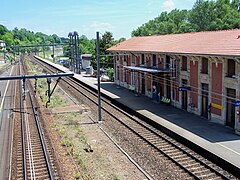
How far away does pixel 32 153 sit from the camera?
16.2m

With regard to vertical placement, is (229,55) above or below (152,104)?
above

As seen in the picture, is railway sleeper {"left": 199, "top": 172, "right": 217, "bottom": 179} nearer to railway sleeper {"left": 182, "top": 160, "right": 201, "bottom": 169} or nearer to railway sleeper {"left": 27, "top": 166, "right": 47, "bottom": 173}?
railway sleeper {"left": 182, "top": 160, "right": 201, "bottom": 169}

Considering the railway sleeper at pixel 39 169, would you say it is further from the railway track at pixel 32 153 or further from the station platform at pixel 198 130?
the station platform at pixel 198 130

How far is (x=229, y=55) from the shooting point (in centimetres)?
1778

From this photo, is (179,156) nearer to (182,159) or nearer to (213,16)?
(182,159)

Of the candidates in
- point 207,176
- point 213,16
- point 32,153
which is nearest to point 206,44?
point 207,176

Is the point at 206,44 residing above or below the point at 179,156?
above

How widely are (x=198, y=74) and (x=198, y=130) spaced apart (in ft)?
15.6

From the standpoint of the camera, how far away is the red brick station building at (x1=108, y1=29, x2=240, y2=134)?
19.0m

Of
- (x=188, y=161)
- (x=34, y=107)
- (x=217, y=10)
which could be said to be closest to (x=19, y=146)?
(x=188, y=161)

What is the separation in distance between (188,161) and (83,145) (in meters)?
5.68

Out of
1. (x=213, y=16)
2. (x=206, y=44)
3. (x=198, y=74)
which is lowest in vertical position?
(x=198, y=74)

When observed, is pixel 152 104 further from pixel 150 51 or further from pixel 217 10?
pixel 217 10

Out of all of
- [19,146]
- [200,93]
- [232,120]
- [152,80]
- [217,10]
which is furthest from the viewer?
[217,10]
